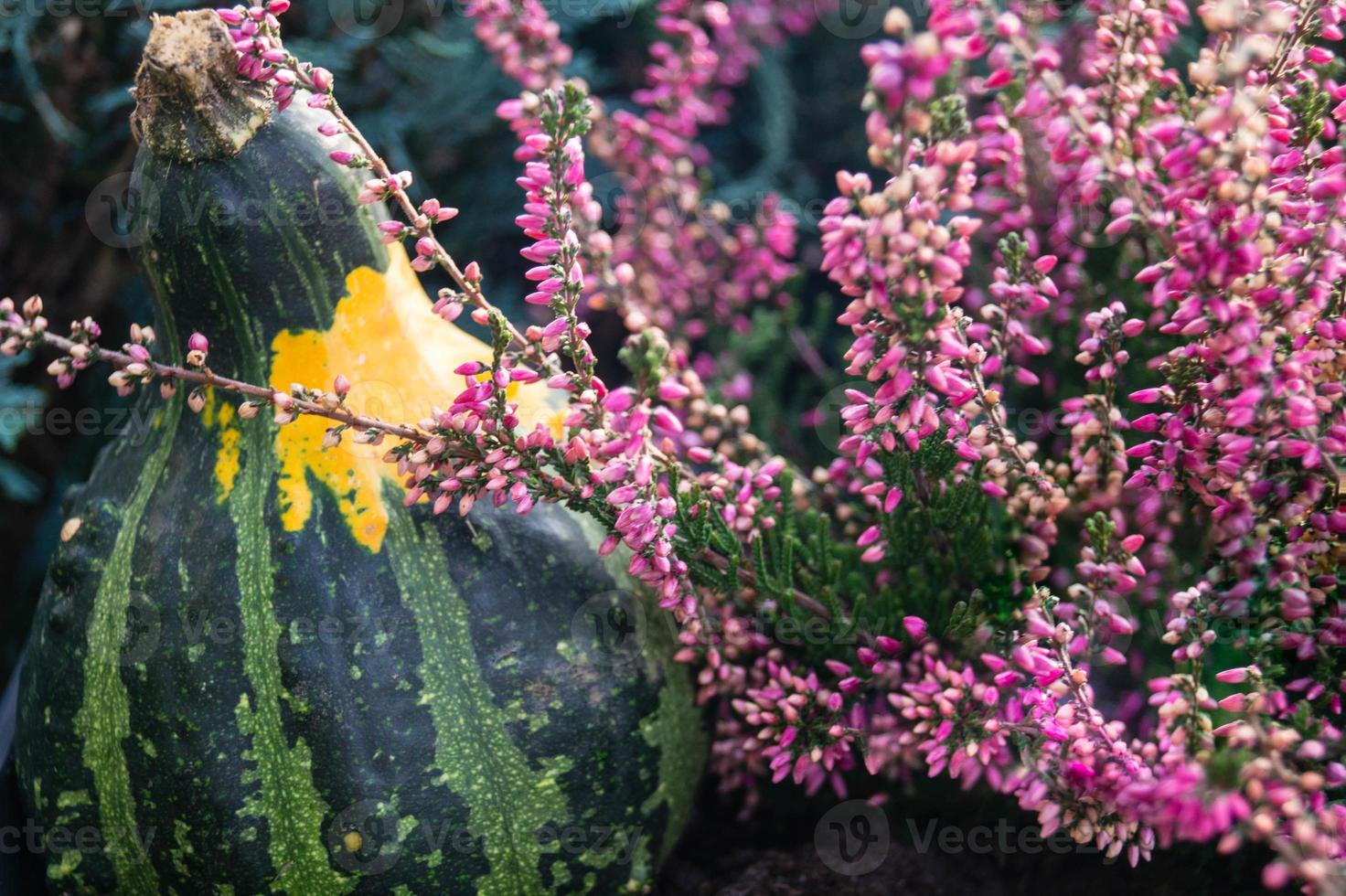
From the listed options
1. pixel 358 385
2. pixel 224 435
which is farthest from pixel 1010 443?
pixel 224 435

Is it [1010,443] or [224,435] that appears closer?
[1010,443]

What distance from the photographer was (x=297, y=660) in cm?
94

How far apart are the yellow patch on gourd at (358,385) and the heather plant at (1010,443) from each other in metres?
0.04

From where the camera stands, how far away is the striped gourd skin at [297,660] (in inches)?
37.1

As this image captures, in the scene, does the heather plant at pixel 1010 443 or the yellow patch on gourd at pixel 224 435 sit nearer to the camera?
the heather plant at pixel 1010 443

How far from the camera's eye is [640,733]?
1.04m

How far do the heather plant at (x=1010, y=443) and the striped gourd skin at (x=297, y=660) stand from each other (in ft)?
0.23

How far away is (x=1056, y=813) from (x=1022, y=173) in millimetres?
723

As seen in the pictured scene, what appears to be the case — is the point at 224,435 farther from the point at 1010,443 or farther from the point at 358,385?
the point at 1010,443

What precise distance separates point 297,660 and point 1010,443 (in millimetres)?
648

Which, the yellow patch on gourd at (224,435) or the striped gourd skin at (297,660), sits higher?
the yellow patch on gourd at (224,435)

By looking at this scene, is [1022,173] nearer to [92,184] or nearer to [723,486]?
[723,486]

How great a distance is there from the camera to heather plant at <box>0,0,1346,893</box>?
692 mm

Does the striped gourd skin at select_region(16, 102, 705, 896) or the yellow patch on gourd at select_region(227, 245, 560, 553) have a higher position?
the yellow patch on gourd at select_region(227, 245, 560, 553)
